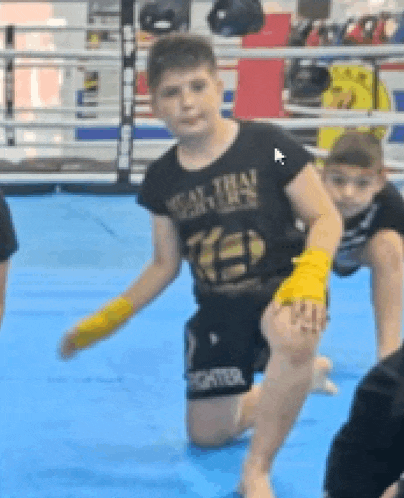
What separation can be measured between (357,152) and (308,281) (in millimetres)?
677

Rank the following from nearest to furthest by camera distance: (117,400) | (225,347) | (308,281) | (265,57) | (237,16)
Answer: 1. (308,281)
2. (225,347)
3. (117,400)
4. (237,16)
5. (265,57)

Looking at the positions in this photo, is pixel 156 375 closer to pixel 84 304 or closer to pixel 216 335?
pixel 216 335

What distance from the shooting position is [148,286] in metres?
1.80

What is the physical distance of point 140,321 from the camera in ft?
8.97

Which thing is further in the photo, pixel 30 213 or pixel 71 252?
A: pixel 30 213

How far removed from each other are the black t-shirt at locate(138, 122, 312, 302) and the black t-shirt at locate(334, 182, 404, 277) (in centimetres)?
36

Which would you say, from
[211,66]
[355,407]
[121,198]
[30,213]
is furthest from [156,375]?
[121,198]

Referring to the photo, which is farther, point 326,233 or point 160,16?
point 160,16

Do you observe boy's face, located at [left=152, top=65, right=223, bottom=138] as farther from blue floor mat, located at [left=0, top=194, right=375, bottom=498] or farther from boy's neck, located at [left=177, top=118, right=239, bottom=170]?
blue floor mat, located at [left=0, top=194, right=375, bottom=498]

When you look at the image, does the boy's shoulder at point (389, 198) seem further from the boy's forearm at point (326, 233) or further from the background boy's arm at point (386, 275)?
the boy's forearm at point (326, 233)

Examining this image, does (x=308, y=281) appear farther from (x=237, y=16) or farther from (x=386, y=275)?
(x=237, y=16)

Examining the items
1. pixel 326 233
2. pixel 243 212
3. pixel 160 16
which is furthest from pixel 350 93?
pixel 326 233

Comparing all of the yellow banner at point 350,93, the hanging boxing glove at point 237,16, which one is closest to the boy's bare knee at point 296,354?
the hanging boxing glove at point 237,16

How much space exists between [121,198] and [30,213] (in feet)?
2.51
